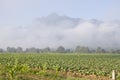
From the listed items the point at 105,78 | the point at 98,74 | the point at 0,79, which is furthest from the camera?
the point at 98,74

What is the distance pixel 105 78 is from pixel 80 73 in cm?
353

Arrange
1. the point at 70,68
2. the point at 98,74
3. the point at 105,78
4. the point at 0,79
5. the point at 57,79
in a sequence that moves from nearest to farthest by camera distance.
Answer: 1. the point at 0,79
2. the point at 57,79
3. the point at 105,78
4. the point at 98,74
5. the point at 70,68

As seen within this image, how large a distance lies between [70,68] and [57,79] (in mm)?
15036

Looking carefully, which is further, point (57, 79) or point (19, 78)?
point (57, 79)

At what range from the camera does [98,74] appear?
2702 cm

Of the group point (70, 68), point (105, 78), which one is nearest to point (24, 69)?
point (105, 78)

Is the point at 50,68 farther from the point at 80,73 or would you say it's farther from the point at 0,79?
the point at 0,79

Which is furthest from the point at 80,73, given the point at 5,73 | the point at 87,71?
the point at 5,73

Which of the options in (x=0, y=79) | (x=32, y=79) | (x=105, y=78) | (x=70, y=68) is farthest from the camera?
(x=70, y=68)

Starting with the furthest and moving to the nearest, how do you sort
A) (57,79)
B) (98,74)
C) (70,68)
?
(70,68), (98,74), (57,79)

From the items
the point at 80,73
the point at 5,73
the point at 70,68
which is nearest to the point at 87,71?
the point at 80,73

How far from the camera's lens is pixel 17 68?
16391 mm

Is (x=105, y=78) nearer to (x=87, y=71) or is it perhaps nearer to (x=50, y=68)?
(x=87, y=71)

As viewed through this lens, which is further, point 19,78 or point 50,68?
point 50,68
